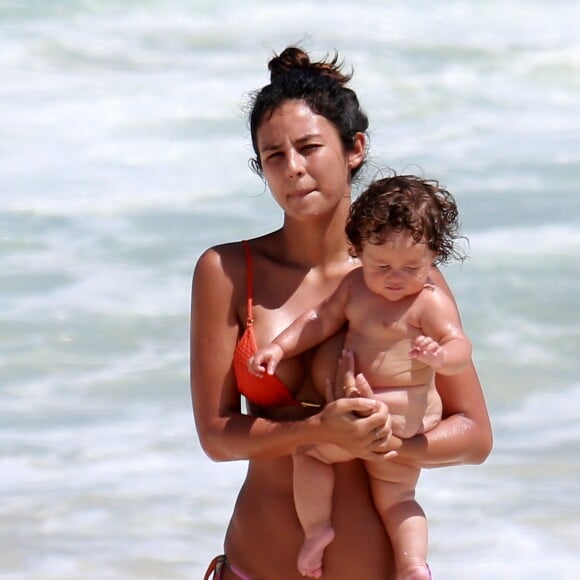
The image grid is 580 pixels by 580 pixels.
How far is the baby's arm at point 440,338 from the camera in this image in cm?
305

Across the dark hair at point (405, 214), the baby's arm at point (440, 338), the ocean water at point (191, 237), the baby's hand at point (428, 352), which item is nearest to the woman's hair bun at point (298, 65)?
the ocean water at point (191, 237)

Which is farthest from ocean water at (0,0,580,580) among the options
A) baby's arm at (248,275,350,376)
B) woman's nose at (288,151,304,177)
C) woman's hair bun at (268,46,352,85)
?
baby's arm at (248,275,350,376)

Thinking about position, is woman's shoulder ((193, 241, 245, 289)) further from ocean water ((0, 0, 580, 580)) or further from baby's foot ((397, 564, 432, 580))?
baby's foot ((397, 564, 432, 580))

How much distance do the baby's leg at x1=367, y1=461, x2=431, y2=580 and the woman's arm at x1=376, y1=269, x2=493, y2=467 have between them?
51mm

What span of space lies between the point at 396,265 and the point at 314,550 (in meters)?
0.67

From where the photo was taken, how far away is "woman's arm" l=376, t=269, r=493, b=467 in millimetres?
3260

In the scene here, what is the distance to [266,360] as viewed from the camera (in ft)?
10.4

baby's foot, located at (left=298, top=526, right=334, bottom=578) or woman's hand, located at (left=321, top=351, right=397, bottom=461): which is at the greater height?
woman's hand, located at (left=321, top=351, right=397, bottom=461)

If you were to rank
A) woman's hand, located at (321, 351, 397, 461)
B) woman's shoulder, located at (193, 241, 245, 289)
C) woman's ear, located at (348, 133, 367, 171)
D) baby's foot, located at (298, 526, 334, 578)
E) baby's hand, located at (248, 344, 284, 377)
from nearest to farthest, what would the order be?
woman's hand, located at (321, 351, 397, 461)
baby's hand, located at (248, 344, 284, 377)
baby's foot, located at (298, 526, 334, 578)
woman's shoulder, located at (193, 241, 245, 289)
woman's ear, located at (348, 133, 367, 171)

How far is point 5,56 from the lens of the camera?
13867 millimetres

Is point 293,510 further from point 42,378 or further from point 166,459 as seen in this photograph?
point 42,378

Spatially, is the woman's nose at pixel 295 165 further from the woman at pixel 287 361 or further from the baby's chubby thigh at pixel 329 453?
the baby's chubby thigh at pixel 329 453

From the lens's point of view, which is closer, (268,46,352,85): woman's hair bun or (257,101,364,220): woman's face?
(257,101,364,220): woman's face

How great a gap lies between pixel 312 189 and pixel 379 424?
0.60m
